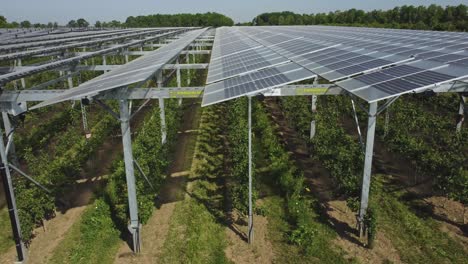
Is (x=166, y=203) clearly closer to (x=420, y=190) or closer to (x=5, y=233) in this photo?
(x=5, y=233)

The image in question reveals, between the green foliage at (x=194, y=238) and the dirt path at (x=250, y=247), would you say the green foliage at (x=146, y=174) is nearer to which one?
the green foliage at (x=194, y=238)

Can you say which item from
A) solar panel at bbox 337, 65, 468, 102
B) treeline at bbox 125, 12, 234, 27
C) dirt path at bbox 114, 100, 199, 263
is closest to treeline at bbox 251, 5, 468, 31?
treeline at bbox 125, 12, 234, 27

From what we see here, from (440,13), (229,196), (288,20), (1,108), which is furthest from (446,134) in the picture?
(288,20)

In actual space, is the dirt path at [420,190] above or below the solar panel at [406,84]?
below

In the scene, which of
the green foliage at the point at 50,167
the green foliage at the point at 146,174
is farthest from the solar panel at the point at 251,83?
the green foliage at the point at 50,167

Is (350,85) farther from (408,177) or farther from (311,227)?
(408,177)

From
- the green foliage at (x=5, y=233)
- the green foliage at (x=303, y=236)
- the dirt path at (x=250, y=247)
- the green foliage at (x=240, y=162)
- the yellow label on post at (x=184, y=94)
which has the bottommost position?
the dirt path at (x=250, y=247)

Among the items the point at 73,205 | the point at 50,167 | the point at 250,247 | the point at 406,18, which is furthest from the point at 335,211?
the point at 406,18
